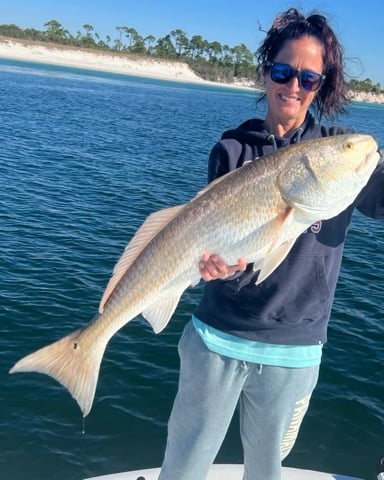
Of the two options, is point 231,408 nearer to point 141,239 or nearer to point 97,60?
point 141,239

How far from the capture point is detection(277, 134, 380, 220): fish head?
3.33 meters

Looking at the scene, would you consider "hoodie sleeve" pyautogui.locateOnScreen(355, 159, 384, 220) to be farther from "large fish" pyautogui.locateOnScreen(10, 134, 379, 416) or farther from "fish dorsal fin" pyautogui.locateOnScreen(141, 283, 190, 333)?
"fish dorsal fin" pyautogui.locateOnScreen(141, 283, 190, 333)

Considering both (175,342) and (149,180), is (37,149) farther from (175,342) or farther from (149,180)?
(175,342)

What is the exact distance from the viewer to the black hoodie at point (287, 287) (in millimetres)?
3400

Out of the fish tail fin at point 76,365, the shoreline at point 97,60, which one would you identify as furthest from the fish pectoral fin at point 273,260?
the shoreline at point 97,60

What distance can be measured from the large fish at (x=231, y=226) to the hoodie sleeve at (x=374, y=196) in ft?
0.45

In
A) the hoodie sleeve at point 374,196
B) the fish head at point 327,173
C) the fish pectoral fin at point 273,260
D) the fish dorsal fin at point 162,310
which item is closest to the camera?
the fish pectoral fin at point 273,260

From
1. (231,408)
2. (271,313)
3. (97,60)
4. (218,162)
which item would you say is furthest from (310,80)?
(97,60)

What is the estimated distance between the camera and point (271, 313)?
3391 millimetres

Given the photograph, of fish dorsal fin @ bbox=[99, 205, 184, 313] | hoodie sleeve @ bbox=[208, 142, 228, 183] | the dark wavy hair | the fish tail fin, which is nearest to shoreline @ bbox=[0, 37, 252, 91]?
the dark wavy hair

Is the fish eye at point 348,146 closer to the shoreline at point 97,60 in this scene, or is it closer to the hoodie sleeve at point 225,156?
the hoodie sleeve at point 225,156

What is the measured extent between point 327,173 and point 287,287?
74 centimetres

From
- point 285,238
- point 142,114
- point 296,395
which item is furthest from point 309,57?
point 142,114

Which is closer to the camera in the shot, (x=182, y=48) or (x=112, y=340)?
(x=112, y=340)
